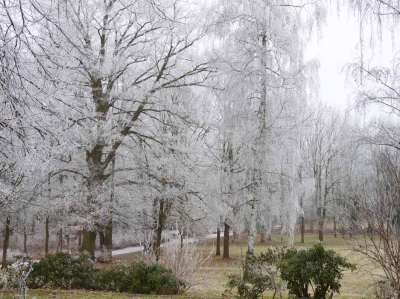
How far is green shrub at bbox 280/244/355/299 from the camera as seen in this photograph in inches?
236

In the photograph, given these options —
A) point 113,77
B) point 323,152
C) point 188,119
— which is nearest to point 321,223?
point 323,152

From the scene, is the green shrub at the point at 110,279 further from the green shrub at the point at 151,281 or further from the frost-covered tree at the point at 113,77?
the frost-covered tree at the point at 113,77

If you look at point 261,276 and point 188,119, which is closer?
point 261,276

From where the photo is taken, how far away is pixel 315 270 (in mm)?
5980

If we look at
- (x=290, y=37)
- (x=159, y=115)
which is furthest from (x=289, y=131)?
(x=159, y=115)

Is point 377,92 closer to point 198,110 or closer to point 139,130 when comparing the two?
point 198,110

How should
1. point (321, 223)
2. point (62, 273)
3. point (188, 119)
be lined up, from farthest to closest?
point (321, 223) < point (188, 119) < point (62, 273)

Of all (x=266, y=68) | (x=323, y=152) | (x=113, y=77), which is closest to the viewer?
(x=266, y=68)

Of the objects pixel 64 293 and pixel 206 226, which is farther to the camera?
pixel 206 226

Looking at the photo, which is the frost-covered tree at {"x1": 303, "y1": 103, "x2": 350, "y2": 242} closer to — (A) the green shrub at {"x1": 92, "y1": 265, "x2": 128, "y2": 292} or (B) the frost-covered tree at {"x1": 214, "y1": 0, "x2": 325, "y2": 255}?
(B) the frost-covered tree at {"x1": 214, "y1": 0, "x2": 325, "y2": 255}

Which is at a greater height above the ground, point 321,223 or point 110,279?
point 321,223

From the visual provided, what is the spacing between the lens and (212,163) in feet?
41.0

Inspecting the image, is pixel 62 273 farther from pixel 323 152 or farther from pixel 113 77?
pixel 323 152

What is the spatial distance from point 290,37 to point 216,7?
7.56 feet
